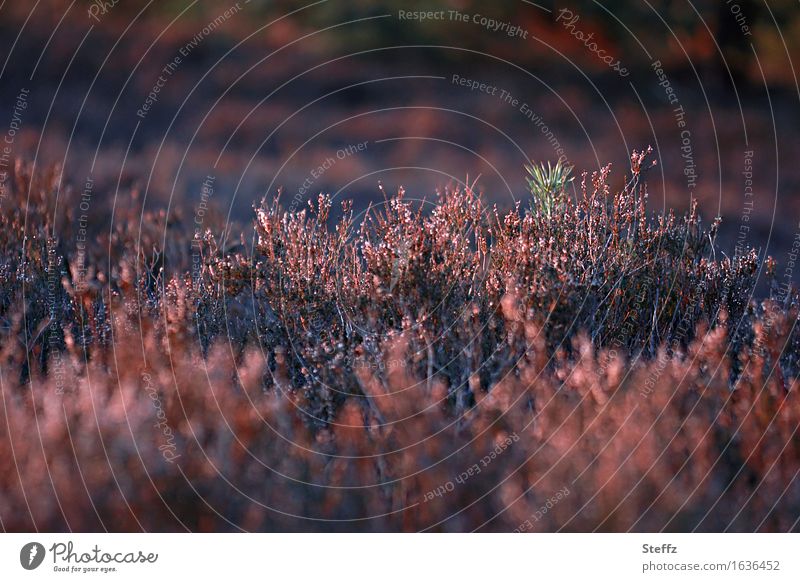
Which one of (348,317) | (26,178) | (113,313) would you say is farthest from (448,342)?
(26,178)

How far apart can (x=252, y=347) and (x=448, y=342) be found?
1.03 meters

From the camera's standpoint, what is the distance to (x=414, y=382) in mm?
4277
